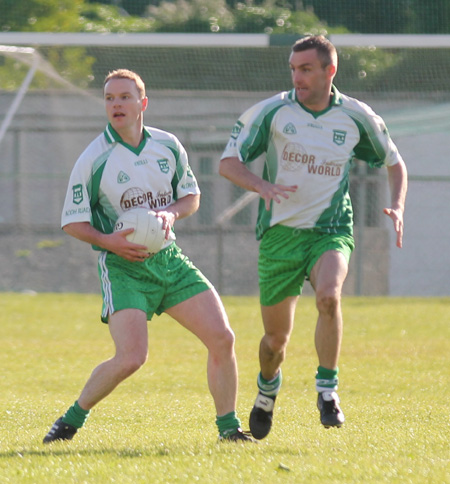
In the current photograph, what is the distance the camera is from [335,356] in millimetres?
5762

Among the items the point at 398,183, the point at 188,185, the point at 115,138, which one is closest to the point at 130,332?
the point at 188,185

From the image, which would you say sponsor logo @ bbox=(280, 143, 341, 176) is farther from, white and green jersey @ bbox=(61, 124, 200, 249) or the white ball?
the white ball

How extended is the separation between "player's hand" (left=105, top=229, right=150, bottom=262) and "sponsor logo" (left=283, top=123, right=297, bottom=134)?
1223mm

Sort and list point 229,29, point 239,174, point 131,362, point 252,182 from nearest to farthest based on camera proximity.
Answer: point 131,362, point 252,182, point 239,174, point 229,29

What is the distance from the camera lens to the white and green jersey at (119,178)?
5.51 meters

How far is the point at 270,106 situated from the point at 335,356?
5.07 feet

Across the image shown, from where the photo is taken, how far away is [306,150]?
602cm

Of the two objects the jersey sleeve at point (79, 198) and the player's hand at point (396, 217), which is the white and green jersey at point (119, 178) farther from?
the player's hand at point (396, 217)

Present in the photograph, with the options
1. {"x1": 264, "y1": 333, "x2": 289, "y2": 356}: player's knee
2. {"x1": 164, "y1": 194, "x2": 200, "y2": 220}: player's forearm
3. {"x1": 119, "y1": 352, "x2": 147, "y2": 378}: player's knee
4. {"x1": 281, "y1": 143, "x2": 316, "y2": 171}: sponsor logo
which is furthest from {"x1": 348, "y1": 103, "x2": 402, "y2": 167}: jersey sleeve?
{"x1": 119, "y1": 352, "x2": 147, "y2": 378}: player's knee

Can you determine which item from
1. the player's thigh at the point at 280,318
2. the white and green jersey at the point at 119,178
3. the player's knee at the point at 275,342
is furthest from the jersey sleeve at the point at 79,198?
the player's knee at the point at 275,342

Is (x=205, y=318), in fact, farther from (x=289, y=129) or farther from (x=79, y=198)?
(x=289, y=129)

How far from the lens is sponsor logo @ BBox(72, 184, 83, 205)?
5488 mm

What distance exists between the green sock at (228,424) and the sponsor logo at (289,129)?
1700mm

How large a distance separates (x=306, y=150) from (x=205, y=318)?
1.22 m
